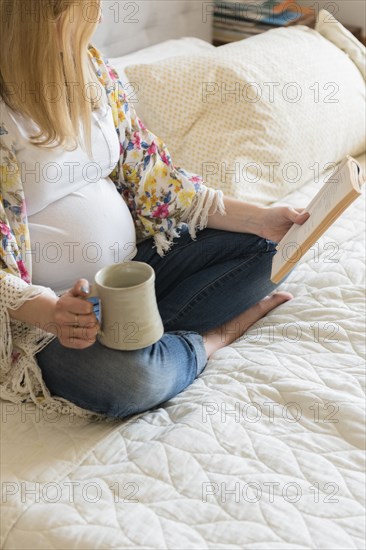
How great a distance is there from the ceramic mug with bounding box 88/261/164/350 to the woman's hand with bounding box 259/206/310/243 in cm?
36

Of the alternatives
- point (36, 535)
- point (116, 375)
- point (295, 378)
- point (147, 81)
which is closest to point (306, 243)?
point (295, 378)

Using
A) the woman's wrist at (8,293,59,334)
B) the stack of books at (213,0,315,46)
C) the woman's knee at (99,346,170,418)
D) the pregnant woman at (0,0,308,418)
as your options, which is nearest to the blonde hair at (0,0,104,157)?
the pregnant woman at (0,0,308,418)

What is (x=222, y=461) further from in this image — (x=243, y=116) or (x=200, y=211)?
(x=243, y=116)

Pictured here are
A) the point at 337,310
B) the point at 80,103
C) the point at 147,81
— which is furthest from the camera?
the point at 147,81

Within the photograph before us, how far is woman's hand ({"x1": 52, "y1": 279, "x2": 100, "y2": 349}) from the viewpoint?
97cm

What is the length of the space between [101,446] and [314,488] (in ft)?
0.98

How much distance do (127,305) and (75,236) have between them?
238 millimetres

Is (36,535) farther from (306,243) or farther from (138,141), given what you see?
(138,141)

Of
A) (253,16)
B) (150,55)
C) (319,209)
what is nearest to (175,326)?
(319,209)

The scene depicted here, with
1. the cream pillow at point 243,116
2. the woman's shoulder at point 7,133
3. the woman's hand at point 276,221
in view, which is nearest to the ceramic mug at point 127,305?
the woman's shoulder at point 7,133

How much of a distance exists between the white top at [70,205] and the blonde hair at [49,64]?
27mm

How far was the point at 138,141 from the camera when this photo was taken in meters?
1.30

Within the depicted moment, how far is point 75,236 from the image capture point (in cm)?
115

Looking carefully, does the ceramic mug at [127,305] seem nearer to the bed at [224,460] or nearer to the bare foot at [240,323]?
the bed at [224,460]
